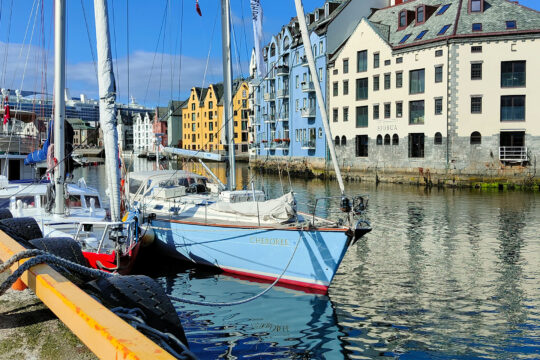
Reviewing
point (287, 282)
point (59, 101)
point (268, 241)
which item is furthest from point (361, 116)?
point (287, 282)

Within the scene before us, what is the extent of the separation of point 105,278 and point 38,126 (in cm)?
3327

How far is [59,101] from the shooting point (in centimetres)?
1603

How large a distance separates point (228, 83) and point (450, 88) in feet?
108

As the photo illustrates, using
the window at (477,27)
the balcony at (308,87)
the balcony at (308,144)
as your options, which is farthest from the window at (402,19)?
the balcony at (308,144)

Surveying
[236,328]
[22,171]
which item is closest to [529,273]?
[236,328]

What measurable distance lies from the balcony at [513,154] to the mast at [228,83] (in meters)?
31.9

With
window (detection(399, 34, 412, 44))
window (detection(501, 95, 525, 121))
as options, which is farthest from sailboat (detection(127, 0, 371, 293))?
window (detection(399, 34, 412, 44))

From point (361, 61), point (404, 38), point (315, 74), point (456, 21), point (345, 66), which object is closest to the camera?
point (315, 74)

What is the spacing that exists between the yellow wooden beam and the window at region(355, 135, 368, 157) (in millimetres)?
53351

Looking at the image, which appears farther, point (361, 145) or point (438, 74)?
point (361, 145)

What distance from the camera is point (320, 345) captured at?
34.2 ft

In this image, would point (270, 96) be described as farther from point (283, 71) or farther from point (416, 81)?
point (416, 81)

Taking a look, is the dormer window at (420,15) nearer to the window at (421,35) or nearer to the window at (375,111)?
the window at (421,35)

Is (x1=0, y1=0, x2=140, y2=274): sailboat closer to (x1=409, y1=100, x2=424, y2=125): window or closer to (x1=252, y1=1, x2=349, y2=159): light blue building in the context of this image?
(x1=409, y1=100, x2=424, y2=125): window
